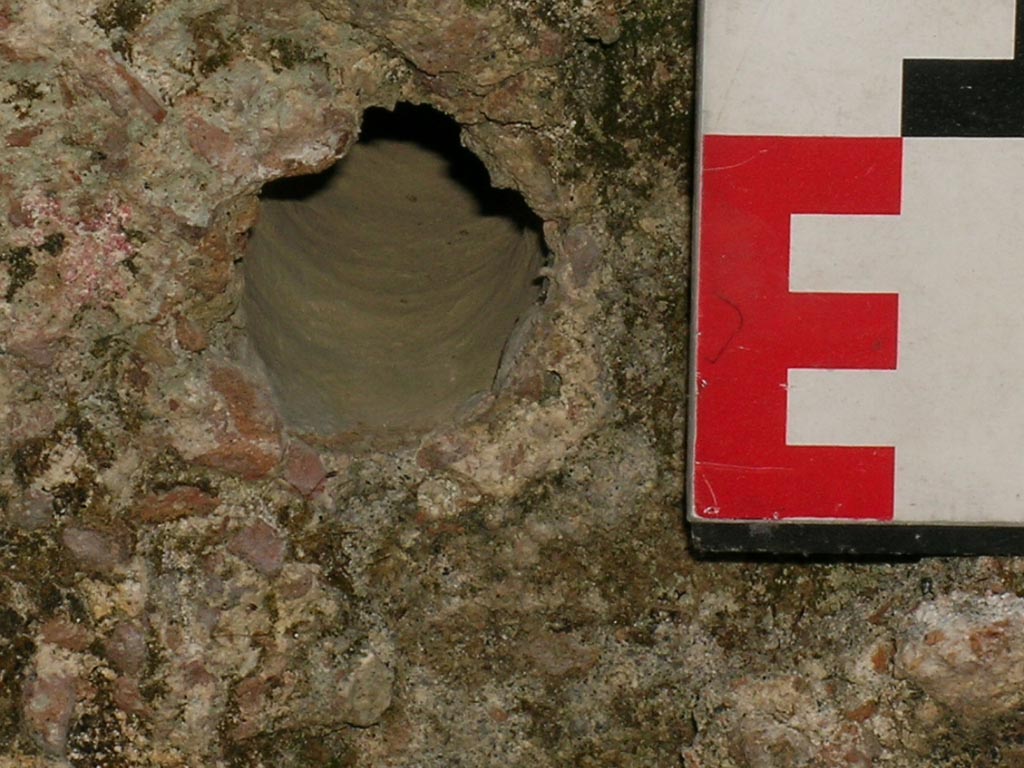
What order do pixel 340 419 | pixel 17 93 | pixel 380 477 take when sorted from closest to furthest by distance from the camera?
1. pixel 17 93
2. pixel 380 477
3. pixel 340 419

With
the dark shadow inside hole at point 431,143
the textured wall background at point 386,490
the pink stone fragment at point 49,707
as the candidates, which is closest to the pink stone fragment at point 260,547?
the textured wall background at point 386,490

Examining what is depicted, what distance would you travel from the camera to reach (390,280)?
6.78ft

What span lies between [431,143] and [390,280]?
22 centimetres

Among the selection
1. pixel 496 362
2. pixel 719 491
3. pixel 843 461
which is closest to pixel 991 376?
pixel 843 461

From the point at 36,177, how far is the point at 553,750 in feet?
2.71

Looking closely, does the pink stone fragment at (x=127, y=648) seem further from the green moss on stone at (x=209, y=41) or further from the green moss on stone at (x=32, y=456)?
the green moss on stone at (x=209, y=41)

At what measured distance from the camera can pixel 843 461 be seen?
1501 mm

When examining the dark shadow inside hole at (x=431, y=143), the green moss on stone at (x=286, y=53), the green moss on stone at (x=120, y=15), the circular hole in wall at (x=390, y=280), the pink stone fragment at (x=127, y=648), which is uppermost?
the green moss on stone at (x=120, y=15)

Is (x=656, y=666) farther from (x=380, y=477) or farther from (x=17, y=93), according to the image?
(x=17, y=93)

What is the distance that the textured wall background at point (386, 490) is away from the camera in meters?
1.45

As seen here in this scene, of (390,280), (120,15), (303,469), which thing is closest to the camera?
(120,15)

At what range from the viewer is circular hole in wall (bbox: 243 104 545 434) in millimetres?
1729

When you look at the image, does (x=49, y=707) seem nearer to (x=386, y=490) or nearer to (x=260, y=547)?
(x=260, y=547)

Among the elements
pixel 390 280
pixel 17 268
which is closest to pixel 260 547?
pixel 17 268
